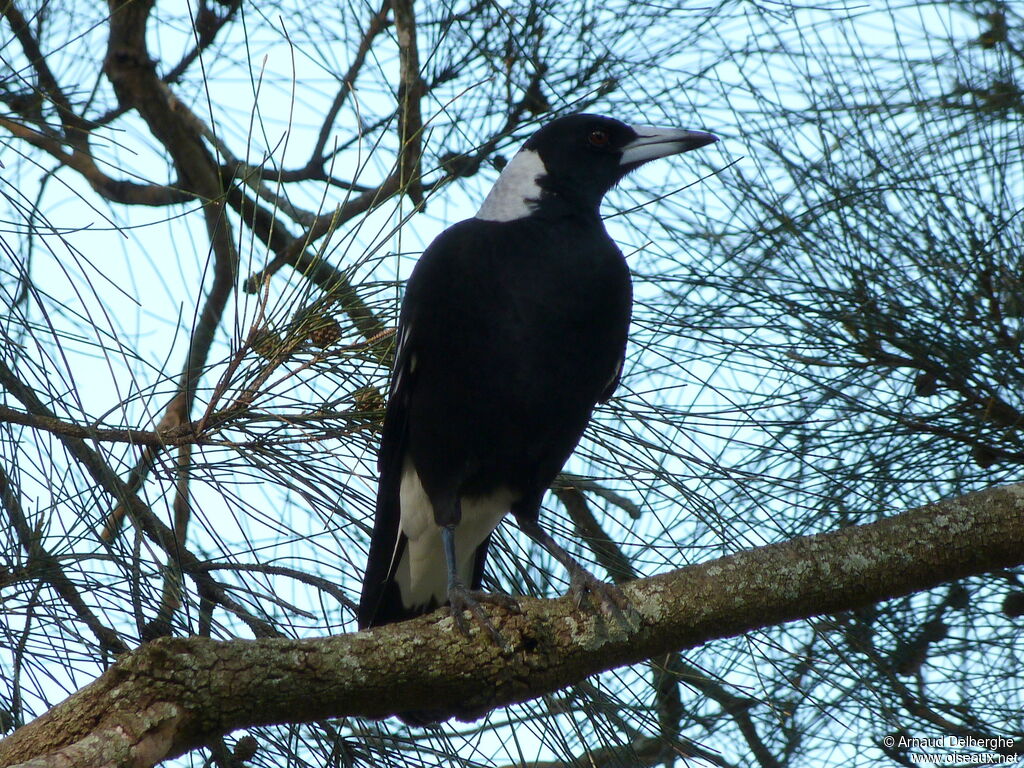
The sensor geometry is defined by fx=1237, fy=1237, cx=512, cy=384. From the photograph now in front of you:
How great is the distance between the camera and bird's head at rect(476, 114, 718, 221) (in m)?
2.26

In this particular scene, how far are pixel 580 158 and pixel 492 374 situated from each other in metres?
0.54

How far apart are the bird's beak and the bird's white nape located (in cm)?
18

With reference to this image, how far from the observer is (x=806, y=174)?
228cm

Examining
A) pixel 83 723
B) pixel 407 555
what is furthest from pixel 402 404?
pixel 83 723

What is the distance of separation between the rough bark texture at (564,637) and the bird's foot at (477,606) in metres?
0.01

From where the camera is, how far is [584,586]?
5.55ft

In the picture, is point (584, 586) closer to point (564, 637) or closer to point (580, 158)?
point (564, 637)

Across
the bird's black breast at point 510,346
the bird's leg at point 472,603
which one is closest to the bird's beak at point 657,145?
the bird's black breast at point 510,346

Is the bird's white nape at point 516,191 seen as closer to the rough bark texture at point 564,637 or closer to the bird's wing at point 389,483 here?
the bird's wing at point 389,483

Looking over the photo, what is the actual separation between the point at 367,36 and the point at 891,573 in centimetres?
152

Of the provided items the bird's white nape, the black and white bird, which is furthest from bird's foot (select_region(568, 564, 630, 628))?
the bird's white nape

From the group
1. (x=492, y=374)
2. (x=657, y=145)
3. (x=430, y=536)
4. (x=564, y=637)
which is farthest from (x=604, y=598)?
(x=657, y=145)

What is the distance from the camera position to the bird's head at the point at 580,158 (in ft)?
7.41

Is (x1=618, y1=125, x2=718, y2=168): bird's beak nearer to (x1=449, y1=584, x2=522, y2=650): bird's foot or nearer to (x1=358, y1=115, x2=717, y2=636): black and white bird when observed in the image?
(x1=358, y1=115, x2=717, y2=636): black and white bird
